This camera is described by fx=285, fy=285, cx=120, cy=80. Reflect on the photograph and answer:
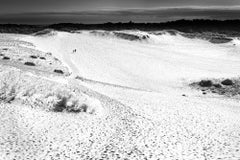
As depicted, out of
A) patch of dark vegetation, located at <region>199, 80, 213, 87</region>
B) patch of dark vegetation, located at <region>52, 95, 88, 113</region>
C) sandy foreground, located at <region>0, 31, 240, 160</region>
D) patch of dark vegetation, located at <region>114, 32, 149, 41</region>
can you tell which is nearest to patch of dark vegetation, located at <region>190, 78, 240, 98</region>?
patch of dark vegetation, located at <region>199, 80, 213, 87</region>

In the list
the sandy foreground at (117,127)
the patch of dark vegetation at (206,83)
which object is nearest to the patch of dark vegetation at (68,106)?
the sandy foreground at (117,127)

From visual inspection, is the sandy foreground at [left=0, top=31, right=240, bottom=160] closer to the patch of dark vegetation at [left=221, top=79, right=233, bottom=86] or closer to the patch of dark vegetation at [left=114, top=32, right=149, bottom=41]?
the patch of dark vegetation at [left=221, top=79, right=233, bottom=86]

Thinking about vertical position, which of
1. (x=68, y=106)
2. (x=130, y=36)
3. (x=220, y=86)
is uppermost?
(x=130, y=36)

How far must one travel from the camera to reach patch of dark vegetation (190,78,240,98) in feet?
129

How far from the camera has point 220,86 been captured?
42250 millimetres

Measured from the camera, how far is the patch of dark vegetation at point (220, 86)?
39287 millimetres

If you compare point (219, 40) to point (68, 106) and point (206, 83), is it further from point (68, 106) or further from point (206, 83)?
point (68, 106)

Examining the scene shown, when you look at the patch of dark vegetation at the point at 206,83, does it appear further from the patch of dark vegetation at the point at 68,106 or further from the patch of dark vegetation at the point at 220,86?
the patch of dark vegetation at the point at 68,106

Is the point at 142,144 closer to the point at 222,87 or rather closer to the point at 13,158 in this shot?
the point at 13,158

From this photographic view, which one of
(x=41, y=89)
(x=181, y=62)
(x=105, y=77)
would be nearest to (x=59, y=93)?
(x=41, y=89)

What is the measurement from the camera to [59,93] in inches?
1033

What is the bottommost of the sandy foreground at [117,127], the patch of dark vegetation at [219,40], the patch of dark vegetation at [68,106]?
the sandy foreground at [117,127]

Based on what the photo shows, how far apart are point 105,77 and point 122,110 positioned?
21.9m

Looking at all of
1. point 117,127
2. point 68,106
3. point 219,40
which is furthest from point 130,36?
point 117,127
